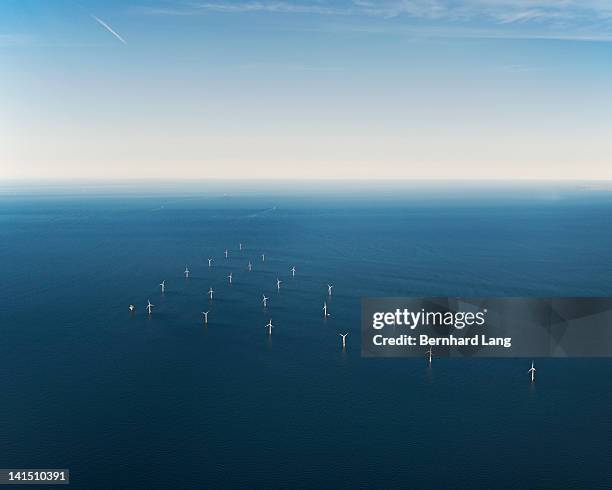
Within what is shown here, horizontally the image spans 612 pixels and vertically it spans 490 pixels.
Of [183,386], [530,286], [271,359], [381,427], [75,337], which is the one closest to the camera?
[381,427]

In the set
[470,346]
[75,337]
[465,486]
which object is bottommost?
[465,486]

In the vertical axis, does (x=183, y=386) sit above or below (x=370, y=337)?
below

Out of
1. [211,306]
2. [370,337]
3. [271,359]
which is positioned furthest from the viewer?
[211,306]

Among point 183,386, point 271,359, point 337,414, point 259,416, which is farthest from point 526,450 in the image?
point 183,386

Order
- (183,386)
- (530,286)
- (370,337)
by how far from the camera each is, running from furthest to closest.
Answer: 1. (530,286)
2. (183,386)
3. (370,337)

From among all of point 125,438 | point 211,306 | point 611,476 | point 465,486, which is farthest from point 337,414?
point 211,306

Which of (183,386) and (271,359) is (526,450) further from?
(183,386)

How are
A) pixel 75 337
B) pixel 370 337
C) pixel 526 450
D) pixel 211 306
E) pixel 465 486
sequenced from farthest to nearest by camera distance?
pixel 211 306, pixel 75 337, pixel 526 450, pixel 465 486, pixel 370 337

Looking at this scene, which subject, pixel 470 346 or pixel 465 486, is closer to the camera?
pixel 470 346

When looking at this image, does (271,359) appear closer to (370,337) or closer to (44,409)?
(44,409)
